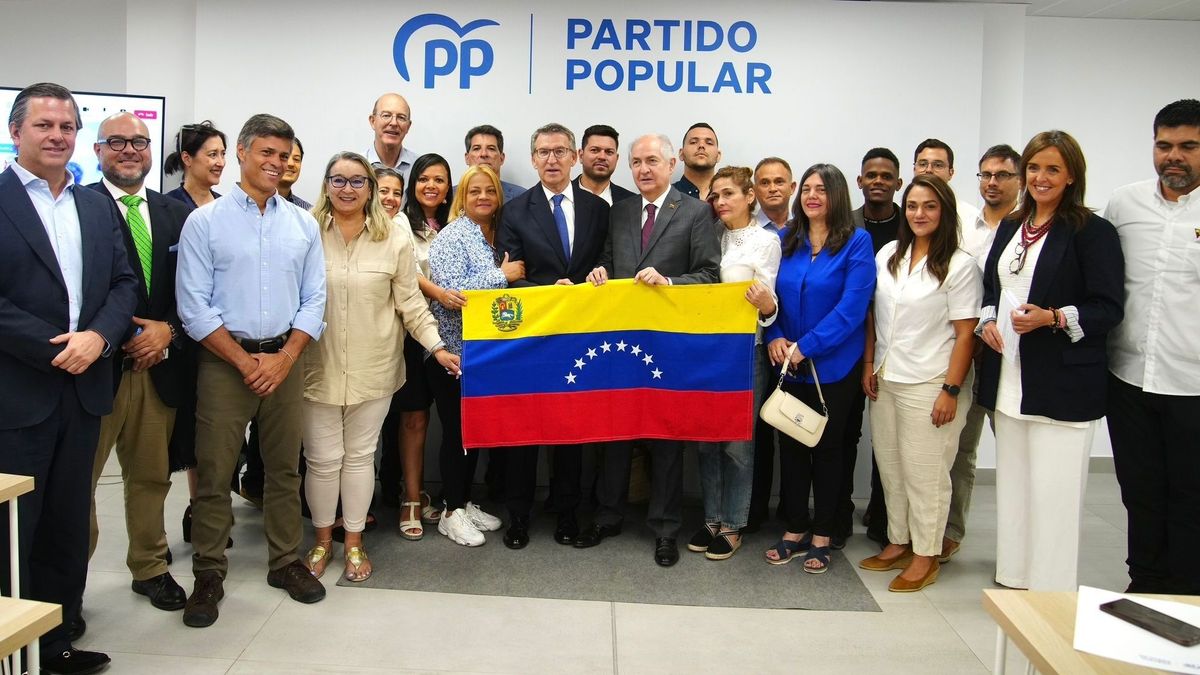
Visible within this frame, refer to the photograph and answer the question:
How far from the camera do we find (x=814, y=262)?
3.73 meters

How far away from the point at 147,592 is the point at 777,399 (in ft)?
8.41

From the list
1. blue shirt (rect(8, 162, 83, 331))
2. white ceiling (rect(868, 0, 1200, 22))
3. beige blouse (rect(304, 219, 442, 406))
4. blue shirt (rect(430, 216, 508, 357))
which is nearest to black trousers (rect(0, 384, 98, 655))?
blue shirt (rect(8, 162, 83, 331))

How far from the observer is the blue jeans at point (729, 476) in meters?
3.95

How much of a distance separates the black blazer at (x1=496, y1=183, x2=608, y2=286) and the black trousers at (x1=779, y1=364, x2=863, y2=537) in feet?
3.50

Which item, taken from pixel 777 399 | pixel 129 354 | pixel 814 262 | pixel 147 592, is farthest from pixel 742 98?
pixel 147 592

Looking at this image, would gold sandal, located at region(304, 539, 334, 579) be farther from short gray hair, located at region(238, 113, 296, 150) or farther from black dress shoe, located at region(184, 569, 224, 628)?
short gray hair, located at region(238, 113, 296, 150)

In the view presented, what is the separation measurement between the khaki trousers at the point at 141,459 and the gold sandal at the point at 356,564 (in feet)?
2.22

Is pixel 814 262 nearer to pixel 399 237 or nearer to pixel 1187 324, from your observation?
pixel 1187 324

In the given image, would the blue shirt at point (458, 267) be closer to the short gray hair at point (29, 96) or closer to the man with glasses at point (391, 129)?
the man with glasses at point (391, 129)

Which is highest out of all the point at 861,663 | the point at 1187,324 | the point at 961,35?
the point at 961,35

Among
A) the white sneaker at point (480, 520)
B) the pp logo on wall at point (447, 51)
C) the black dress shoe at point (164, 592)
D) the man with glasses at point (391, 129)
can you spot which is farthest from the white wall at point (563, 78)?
the black dress shoe at point (164, 592)

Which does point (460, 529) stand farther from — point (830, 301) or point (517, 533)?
point (830, 301)

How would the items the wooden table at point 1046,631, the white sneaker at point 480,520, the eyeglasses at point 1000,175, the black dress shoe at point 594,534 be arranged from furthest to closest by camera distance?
the white sneaker at point 480,520 < the black dress shoe at point 594,534 < the eyeglasses at point 1000,175 < the wooden table at point 1046,631

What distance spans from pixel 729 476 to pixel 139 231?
2594 mm
